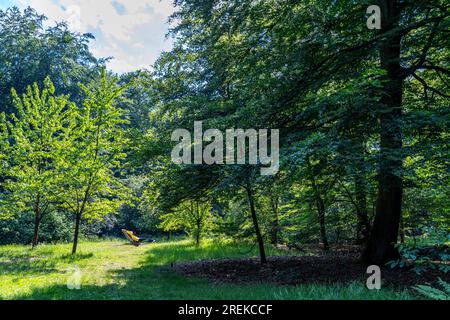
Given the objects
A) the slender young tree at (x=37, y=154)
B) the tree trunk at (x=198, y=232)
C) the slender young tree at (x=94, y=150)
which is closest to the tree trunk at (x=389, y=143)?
the slender young tree at (x=94, y=150)

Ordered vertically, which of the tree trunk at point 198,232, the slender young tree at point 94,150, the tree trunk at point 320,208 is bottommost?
the tree trunk at point 198,232

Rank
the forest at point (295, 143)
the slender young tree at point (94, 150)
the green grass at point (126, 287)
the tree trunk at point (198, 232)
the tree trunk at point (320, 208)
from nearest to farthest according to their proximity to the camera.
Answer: the green grass at point (126, 287) → the forest at point (295, 143) → the tree trunk at point (320, 208) → the slender young tree at point (94, 150) → the tree trunk at point (198, 232)

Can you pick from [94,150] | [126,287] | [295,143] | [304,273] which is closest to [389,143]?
[295,143]

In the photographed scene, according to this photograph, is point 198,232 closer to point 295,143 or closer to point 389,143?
point 295,143

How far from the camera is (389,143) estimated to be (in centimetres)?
604

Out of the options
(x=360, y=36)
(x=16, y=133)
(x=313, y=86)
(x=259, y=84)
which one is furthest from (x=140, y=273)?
(x=16, y=133)

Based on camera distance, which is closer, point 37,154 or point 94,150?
point 94,150

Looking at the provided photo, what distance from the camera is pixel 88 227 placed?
28.6 meters

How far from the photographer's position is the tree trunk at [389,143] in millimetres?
6109

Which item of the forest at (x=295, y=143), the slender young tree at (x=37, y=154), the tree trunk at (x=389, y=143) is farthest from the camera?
the slender young tree at (x=37, y=154)

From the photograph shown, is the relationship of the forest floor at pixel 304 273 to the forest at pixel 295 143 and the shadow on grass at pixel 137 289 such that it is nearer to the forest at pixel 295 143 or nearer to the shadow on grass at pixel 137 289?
the forest at pixel 295 143

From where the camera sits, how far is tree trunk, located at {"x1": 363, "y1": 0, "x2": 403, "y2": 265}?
6.11 meters

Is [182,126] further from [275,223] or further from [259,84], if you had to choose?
[275,223]
